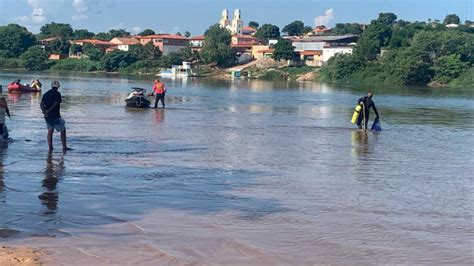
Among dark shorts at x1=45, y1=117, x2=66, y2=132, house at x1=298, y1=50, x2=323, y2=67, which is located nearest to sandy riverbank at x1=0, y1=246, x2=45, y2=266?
dark shorts at x1=45, y1=117, x2=66, y2=132

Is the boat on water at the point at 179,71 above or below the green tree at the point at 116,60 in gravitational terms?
below

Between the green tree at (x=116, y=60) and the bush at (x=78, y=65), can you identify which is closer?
the green tree at (x=116, y=60)

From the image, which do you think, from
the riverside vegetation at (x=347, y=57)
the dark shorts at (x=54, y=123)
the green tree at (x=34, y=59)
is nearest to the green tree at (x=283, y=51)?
the riverside vegetation at (x=347, y=57)

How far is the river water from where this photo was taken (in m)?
8.63

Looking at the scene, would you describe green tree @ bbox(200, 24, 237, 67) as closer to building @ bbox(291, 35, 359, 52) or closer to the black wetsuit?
building @ bbox(291, 35, 359, 52)

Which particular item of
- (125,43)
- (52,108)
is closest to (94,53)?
(125,43)

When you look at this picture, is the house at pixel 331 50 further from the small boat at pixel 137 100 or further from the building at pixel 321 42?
the small boat at pixel 137 100

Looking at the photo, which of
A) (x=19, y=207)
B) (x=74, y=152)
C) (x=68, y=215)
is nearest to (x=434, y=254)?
(x=68, y=215)

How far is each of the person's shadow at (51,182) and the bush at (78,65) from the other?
131 meters

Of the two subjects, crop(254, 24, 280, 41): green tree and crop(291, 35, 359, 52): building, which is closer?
crop(291, 35, 359, 52): building

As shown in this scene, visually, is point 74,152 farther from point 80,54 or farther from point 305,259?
point 80,54

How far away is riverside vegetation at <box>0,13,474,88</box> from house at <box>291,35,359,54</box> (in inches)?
344

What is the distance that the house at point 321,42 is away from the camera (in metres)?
141

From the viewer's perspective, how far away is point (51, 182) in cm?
1228
